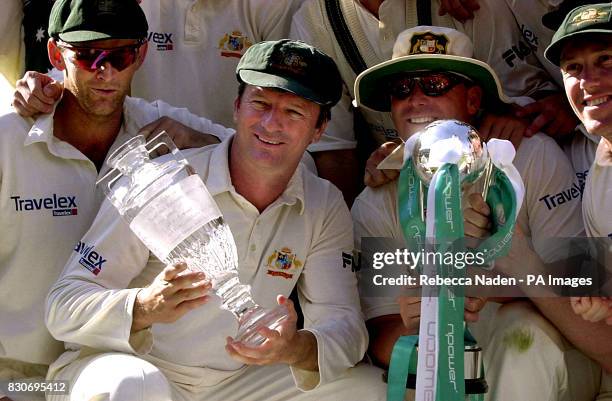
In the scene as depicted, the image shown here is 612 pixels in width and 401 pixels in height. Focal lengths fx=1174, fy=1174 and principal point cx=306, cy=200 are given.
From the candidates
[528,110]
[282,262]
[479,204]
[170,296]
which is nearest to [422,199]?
[479,204]

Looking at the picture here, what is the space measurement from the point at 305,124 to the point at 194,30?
1.32 metres

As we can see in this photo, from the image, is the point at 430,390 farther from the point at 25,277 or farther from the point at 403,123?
the point at 25,277

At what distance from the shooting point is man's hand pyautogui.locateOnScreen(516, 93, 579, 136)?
4566mm

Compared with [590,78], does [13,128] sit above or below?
below

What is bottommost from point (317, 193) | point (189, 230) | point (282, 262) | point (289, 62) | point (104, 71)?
point (282, 262)

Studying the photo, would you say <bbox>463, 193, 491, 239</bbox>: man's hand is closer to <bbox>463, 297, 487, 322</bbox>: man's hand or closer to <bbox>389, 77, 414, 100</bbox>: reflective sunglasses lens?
<bbox>463, 297, 487, 322</bbox>: man's hand

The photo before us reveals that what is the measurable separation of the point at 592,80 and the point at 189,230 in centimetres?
156

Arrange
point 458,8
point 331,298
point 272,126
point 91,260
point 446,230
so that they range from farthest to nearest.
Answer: point 458,8, point 331,298, point 272,126, point 91,260, point 446,230

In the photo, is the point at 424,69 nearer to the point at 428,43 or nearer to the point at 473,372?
the point at 428,43

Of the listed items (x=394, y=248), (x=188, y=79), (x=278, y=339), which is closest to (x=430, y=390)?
(x=278, y=339)

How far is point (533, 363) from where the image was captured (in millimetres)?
4000

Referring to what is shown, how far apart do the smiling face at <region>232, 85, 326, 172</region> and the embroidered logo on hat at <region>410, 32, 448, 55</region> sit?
519 mm

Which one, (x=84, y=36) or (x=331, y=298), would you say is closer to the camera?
(x=331, y=298)

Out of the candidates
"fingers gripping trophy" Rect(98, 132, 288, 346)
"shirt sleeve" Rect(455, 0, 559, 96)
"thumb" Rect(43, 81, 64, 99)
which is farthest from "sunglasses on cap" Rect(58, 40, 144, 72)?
"shirt sleeve" Rect(455, 0, 559, 96)
